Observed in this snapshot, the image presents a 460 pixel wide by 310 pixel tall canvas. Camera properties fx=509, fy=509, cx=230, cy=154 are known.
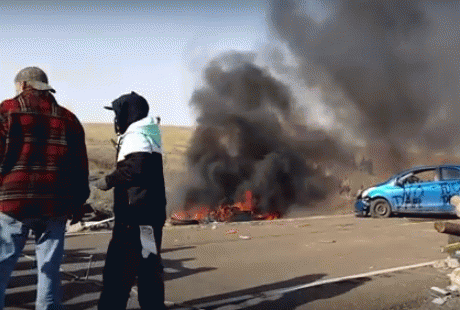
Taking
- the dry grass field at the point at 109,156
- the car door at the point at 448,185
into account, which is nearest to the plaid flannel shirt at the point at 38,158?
the dry grass field at the point at 109,156

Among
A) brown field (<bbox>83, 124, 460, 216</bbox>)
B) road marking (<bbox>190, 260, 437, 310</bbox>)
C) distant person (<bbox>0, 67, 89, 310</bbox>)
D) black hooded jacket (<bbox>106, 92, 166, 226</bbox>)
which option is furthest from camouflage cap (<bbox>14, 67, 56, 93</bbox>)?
brown field (<bbox>83, 124, 460, 216</bbox>)

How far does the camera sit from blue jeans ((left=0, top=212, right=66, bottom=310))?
3359 millimetres

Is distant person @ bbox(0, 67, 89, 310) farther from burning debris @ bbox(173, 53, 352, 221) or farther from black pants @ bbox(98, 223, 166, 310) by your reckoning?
burning debris @ bbox(173, 53, 352, 221)

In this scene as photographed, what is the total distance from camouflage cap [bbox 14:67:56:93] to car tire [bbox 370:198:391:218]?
1202 cm

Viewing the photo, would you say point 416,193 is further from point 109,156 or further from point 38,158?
point 109,156

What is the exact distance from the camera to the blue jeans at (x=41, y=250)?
11.0 ft

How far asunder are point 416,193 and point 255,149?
1285 cm

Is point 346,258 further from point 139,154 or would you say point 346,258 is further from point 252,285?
point 139,154

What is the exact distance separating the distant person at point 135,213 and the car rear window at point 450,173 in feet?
37.7

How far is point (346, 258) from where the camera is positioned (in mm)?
7691

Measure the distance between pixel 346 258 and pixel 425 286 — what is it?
2036mm

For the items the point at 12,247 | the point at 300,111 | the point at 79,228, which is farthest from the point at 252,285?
the point at 300,111

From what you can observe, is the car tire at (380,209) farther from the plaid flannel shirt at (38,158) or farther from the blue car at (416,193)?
the plaid flannel shirt at (38,158)

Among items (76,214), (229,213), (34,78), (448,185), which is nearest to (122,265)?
(76,214)
